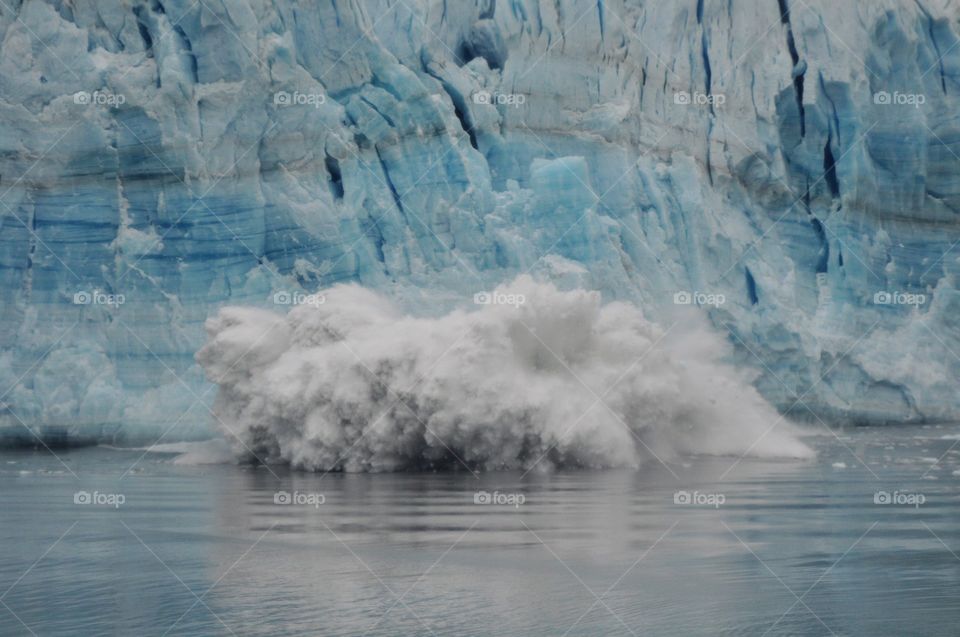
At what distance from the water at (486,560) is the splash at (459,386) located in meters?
1.61

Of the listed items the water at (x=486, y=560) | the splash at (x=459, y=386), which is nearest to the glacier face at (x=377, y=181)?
the splash at (x=459, y=386)

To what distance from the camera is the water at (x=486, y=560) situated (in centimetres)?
581

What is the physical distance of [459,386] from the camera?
12961 mm

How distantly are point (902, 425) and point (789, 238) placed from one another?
340cm

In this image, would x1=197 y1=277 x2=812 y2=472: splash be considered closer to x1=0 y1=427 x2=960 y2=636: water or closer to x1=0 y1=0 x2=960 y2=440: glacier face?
x1=0 y1=427 x2=960 y2=636: water

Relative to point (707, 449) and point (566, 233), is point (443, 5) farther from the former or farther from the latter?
point (707, 449)

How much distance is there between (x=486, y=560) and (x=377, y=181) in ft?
34.4

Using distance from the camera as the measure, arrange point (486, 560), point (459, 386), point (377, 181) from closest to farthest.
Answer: point (486, 560)
point (459, 386)
point (377, 181)

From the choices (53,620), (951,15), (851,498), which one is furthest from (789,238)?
(53,620)

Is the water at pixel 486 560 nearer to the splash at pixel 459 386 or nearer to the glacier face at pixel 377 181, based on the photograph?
the splash at pixel 459 386

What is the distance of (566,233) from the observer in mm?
17312

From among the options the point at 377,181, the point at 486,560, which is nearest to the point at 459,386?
the point at 377,181

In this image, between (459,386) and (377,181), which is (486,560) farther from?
(377,181)

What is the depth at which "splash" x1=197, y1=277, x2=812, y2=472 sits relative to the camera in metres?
13.0
